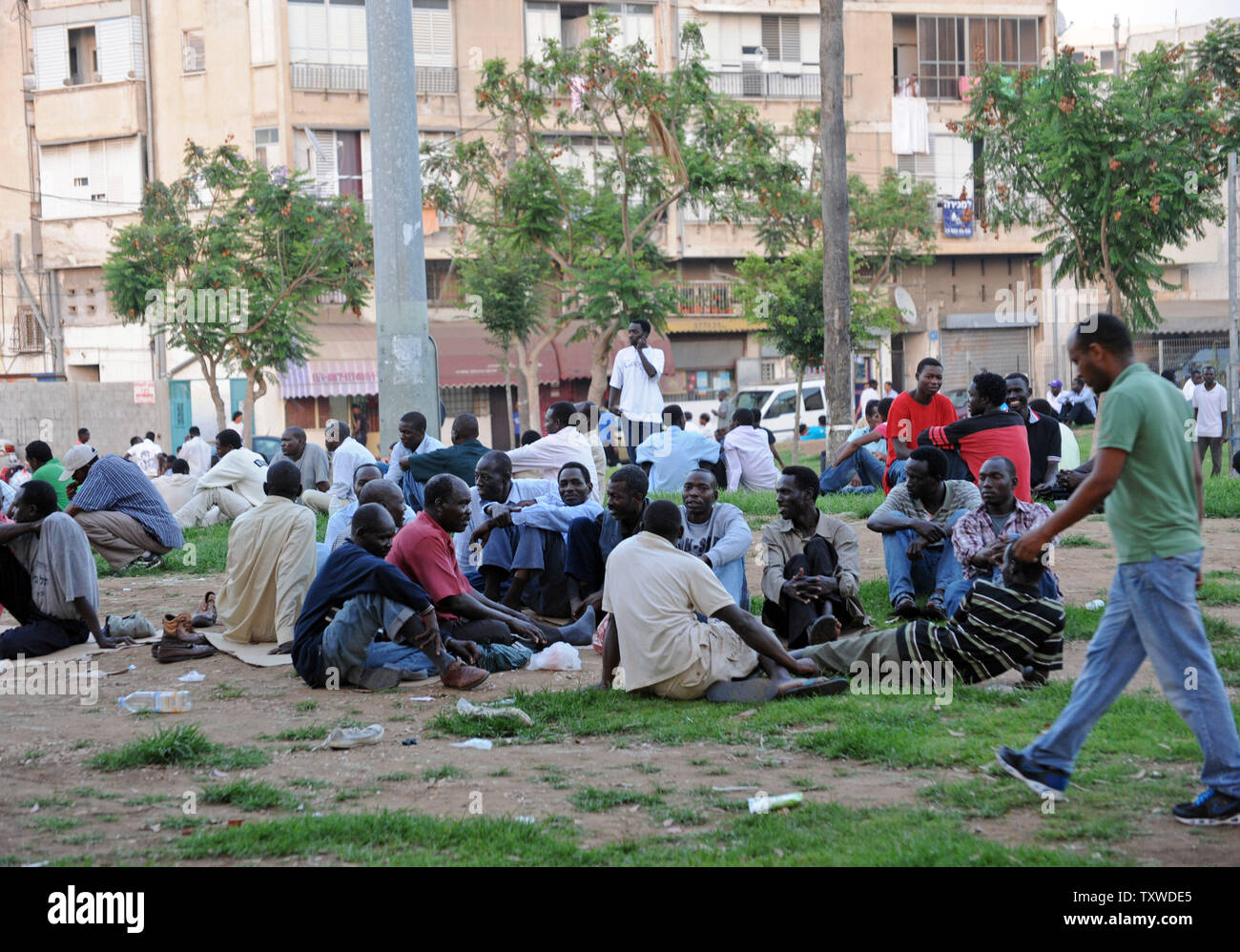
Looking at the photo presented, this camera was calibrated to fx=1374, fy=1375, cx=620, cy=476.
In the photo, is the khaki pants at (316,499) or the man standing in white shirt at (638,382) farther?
the khaki pants at (316,499)

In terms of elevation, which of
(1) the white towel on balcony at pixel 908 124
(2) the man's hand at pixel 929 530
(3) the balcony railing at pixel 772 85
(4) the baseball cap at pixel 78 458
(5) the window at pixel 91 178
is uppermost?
(3) the balcony railing at pixel 772 85

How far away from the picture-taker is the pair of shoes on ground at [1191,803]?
4707mm

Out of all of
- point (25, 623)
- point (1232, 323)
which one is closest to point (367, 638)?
point (25, 623)

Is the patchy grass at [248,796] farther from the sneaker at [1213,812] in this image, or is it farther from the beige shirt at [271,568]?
the sneaker at [1213,812]

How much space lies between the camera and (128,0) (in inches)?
1473

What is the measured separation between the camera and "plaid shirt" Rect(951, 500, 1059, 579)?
8078mm

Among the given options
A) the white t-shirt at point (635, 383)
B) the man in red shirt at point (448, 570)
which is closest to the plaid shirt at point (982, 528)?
the man in red shirt at point (448, 570)

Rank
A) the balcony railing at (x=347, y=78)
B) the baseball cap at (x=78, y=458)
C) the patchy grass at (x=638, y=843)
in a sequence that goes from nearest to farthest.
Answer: the patchy grass at (x=638, y=843), the baseball cap at (x=78, y=458), the balcony railing at (x=347, y=78)

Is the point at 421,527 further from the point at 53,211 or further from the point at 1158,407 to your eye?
the point at 53,211

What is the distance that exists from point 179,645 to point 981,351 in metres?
36.2

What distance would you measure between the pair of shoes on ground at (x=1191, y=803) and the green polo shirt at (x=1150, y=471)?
843 millimetres

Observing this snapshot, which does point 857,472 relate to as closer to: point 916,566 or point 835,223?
Answer: point 835,223
